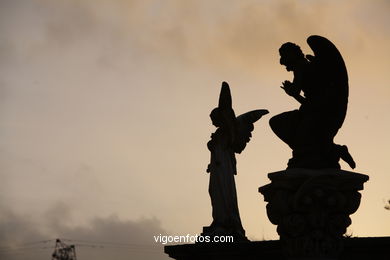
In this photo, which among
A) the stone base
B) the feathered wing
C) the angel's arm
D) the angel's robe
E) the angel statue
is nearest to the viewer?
the angel's arm

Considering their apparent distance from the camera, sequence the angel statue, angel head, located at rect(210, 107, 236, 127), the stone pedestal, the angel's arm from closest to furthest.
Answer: the stone pedestal, the angel's arm, the angel statue, angel head, located at rect(210, 107, 236, 127)

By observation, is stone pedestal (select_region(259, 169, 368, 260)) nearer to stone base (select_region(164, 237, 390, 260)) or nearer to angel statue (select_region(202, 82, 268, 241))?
stone base (select_region(164, 237, 390, 260))

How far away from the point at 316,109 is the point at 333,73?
427 millimetres

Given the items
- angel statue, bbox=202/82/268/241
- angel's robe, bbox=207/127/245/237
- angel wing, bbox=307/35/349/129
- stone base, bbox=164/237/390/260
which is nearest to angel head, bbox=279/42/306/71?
angel wing, bbox=307/35/349/129

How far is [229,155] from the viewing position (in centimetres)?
1611

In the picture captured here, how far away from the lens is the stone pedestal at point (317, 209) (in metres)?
8.53

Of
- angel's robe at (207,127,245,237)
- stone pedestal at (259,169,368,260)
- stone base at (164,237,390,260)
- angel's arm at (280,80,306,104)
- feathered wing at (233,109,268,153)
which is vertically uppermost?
feathered wing at (233,109,268,153)

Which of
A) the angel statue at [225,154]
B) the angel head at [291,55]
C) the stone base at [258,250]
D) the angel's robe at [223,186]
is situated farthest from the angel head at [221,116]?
the angel head at [291,55]

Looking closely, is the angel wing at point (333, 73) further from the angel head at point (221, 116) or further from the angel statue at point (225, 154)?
the angel head at point (221, 116)

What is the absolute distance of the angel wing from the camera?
30.2ft

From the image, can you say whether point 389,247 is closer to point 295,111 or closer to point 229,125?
point 295,111

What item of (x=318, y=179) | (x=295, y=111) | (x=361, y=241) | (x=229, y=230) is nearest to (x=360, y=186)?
(x=318, y=179)

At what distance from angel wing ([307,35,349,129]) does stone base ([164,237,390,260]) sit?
1.93m

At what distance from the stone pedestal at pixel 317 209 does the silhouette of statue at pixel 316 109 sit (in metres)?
0.41
